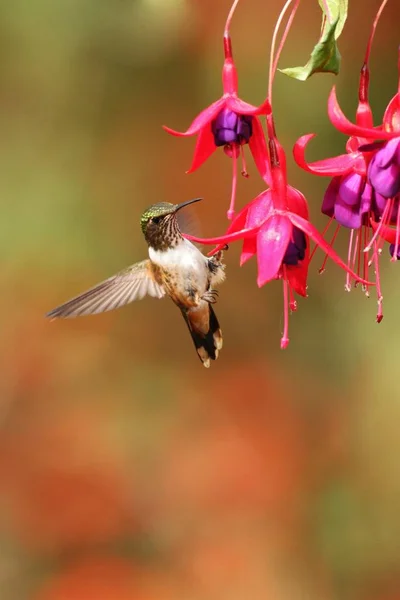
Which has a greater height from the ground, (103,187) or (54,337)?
(103,187)

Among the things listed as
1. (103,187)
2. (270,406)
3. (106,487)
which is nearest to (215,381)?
(270,406)

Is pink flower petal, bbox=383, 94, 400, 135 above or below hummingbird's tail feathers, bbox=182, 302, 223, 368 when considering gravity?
above

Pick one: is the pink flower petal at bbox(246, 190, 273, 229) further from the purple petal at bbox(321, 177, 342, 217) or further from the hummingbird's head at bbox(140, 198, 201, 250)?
the hummingbird's head at bbox(140, 198, 201, 250)

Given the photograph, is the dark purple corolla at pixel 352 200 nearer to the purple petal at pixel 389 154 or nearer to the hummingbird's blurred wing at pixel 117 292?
the purple petal at pixel 389 154

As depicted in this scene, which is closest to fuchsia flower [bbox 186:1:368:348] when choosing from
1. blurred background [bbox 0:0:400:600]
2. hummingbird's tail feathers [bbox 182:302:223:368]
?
hummingbird's tail feathers [bbox 182:302:223:368]

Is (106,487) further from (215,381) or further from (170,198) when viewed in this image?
(170,198)

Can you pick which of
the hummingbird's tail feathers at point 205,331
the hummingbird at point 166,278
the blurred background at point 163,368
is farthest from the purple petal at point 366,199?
the blurred background at point 163,368
